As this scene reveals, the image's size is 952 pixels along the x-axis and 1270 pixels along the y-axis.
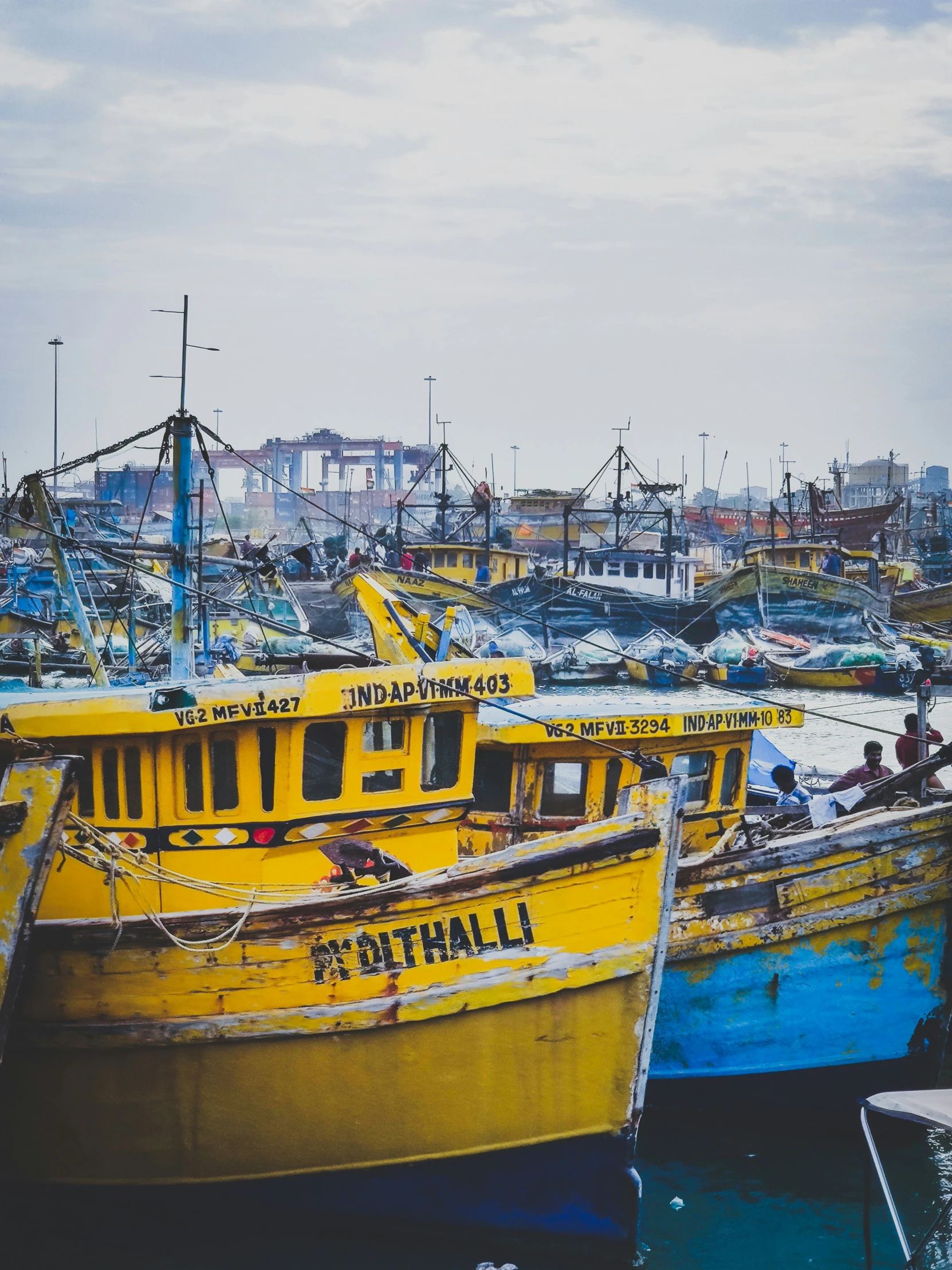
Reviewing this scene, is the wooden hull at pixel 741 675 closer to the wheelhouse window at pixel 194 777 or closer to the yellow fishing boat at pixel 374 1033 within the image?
the wheelhouse window at pixel 194 777

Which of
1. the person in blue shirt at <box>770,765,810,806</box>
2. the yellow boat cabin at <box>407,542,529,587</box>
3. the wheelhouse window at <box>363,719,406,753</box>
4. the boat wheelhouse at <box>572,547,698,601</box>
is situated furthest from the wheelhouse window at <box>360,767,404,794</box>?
the yellow boat cabin at <box>407,542,529,587</box>

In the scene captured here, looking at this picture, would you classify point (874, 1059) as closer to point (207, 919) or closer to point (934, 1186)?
point (934, 1186)

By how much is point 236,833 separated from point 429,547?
36.5 m

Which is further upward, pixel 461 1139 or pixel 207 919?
pixel 207 919

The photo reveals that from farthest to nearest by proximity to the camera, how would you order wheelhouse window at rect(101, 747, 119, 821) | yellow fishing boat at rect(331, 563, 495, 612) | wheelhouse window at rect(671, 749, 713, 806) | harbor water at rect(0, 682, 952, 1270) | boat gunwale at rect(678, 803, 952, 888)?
1. yellow fishing boat at rect(331, 563, 495, 612)
2. wheelhouse window at rect(671, 749, 713, 806)
3. boat gunwale at rect(678, 803, 952, 888)
4. wheelhouse window at rect(101, 747, 119, 821)
5. harbor water at rect(0, 682, 952, 1270)

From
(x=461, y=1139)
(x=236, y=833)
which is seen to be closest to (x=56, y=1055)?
(x=236, y=833)

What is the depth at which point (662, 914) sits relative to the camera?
25.0ft

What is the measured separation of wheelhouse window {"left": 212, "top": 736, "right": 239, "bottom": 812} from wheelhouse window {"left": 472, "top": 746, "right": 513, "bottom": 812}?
2.51 metres

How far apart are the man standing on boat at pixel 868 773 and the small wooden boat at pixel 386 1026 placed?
14.2 feet

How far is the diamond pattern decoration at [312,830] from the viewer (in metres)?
9.15

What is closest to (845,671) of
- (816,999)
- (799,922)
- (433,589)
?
(433,589)

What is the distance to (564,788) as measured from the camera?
10.9 m

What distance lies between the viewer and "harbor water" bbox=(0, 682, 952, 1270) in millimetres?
7961

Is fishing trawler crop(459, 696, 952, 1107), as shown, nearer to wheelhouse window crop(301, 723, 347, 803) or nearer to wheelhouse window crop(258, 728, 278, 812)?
wheelhouse window crop(301, 723, 347, 803)
